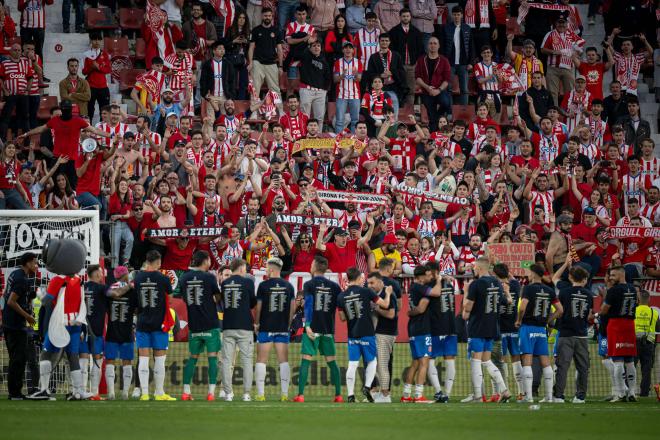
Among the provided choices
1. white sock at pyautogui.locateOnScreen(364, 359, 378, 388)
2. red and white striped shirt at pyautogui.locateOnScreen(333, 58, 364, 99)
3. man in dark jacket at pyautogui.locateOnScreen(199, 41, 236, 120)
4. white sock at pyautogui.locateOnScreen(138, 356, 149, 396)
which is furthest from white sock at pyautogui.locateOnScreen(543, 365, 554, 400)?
man in dark jacket at pyautogui.locateOnScreen(199, 41, 236, 120)

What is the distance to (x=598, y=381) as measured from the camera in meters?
21.8

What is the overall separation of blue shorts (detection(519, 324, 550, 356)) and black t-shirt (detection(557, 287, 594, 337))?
605 millimetres

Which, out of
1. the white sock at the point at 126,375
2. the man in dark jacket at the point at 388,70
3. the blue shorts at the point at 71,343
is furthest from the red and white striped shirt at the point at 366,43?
the blue shorts at the point at 71,343

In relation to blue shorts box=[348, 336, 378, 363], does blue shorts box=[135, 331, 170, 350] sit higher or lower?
higher

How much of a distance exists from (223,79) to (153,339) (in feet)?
34.6

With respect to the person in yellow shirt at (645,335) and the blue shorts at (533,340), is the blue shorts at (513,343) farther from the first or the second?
the person in yellow shirt at (645,335)

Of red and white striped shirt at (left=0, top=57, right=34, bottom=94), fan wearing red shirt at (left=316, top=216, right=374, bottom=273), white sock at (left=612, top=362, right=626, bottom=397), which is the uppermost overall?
red and white striped shirt at (left=0, top=57, right=34, bottom=94)

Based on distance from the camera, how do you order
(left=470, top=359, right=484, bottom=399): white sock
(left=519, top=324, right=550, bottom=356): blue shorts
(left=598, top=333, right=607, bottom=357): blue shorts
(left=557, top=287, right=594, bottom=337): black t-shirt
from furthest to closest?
(left=598, top=333, right=607, bottom=357): blue shorts < (left=557, top=287, right=594, bottom=337): black t-shirt < (left=519, top=324, right=550, bottom=356): blue shorts < (left=470, top=359, right=484, bottom=399): white sock

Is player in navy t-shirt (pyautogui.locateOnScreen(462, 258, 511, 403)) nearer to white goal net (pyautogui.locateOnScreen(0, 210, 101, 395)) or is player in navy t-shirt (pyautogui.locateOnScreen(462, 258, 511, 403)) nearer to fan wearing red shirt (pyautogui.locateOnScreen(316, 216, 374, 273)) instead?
fan wearing red shirt (pyautogui.locateOnScreen(316, 216, 374, 273))

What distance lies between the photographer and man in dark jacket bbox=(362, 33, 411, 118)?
92.4 ft

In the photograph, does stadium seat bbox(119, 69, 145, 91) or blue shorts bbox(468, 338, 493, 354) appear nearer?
blue shorts bbox(468, 338, 493, 354)

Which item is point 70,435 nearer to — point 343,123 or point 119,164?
point 119,164

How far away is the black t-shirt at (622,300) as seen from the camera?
1967 cm

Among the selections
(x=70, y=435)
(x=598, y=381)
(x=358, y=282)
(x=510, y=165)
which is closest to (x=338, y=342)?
(x=358, y=282)
